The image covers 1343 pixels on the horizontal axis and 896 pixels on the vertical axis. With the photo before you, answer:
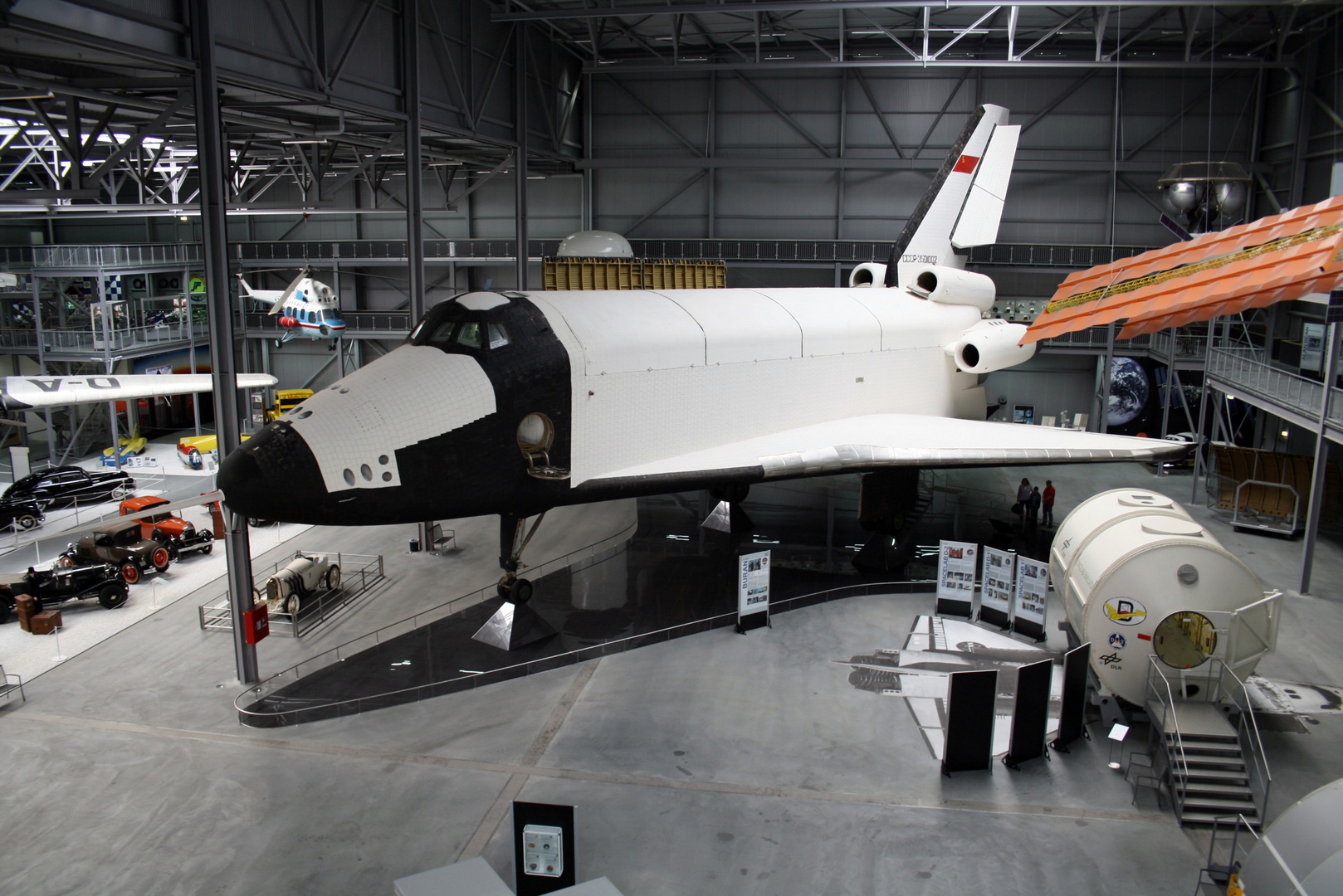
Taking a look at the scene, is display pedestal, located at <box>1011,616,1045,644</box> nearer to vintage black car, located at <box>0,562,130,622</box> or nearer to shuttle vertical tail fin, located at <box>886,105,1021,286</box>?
shuttle vertical tail fin, located at <box>886,105,1021,286</box>

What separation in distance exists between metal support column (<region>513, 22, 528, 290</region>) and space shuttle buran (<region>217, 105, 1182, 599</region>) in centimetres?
783

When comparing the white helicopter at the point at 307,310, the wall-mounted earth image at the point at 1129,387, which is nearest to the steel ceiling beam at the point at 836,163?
the wall-mounted earth image at the point at 1129,387

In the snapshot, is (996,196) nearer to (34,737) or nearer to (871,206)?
(871,206)

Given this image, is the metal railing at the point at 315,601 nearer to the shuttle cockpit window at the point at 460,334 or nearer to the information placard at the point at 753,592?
the shuttle cockpit window at the point at 460,334

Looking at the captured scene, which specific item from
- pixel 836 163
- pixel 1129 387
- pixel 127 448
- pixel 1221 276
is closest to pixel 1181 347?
pixel 1129 387

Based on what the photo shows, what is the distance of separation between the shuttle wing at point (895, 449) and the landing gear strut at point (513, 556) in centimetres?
135

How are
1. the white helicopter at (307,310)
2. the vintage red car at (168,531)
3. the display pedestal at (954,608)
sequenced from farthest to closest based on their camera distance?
1. the white helicopter at (307,310)
2. the vintage red car at (168,531)
3. the display pedestal at (954,608)

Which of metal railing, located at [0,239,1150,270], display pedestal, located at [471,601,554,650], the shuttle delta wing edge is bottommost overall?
display pedestal, located at [471,601,554,650]

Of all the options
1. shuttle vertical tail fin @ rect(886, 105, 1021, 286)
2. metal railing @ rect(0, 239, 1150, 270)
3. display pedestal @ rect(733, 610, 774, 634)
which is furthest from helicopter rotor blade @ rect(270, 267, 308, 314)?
display pedestal @ rect(733, 610, 774, 634)

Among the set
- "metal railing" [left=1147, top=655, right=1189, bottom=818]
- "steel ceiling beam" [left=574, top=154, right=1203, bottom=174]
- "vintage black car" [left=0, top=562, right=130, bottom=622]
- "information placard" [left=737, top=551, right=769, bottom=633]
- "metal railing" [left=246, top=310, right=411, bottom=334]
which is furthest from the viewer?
"metal railing" [left=246, top=310, right=411, bottom=334]

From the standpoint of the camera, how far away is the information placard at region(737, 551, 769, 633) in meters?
12.1

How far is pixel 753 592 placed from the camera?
482 inches

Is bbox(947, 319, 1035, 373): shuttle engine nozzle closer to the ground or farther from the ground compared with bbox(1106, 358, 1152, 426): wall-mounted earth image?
farther from the ground

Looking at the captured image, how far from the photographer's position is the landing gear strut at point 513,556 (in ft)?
36.2
